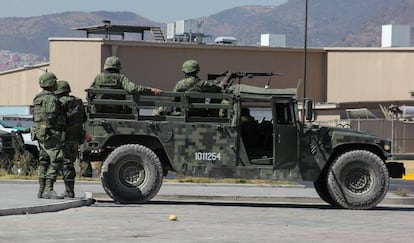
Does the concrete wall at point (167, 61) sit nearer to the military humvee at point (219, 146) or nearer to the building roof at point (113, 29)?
the building roof at point (113, 29)

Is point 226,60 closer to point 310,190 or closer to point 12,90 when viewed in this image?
point 12,90

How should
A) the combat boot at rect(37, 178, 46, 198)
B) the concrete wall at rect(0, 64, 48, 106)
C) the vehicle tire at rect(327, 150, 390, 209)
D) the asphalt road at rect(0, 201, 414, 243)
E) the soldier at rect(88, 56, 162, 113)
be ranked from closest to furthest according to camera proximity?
the asphalt road at rect(0, 201, 414, 243) < the combat boot at rect(37, 178, 46, 198) < the vehicle tire at rect(327, 150, 390, 209) < the soldier at rect(88, 56, 162, 113) < the concrete wall at rect(0, 64, 48, 106)

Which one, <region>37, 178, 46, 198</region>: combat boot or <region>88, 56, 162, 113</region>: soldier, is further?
<region>88, 56, 162, 113</region>: soldier

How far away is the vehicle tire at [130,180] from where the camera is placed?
16.1 meters

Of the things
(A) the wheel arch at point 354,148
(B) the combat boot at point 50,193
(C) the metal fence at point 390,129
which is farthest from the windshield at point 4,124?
(C) the metal fence at point 390,129

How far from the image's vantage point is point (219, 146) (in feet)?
53.5

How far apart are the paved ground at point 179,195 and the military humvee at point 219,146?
993 millimetres

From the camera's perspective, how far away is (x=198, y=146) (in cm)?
1631

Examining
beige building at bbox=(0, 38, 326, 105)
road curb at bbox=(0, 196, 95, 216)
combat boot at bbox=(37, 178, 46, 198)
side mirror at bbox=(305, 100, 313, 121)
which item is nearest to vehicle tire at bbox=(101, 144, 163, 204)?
road curb at bbox=(0, 196, 95, 216)

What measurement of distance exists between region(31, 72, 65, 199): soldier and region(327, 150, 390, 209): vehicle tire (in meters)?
4.69

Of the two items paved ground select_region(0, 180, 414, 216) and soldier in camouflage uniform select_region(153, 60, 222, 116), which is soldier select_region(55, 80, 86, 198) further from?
soldier in camouflage uniform select_region(153, 60, 222, 116)

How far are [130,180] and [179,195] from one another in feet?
6.98

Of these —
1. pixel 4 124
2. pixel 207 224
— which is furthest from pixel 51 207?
pixel 4 124

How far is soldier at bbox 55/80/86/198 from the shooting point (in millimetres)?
15648
